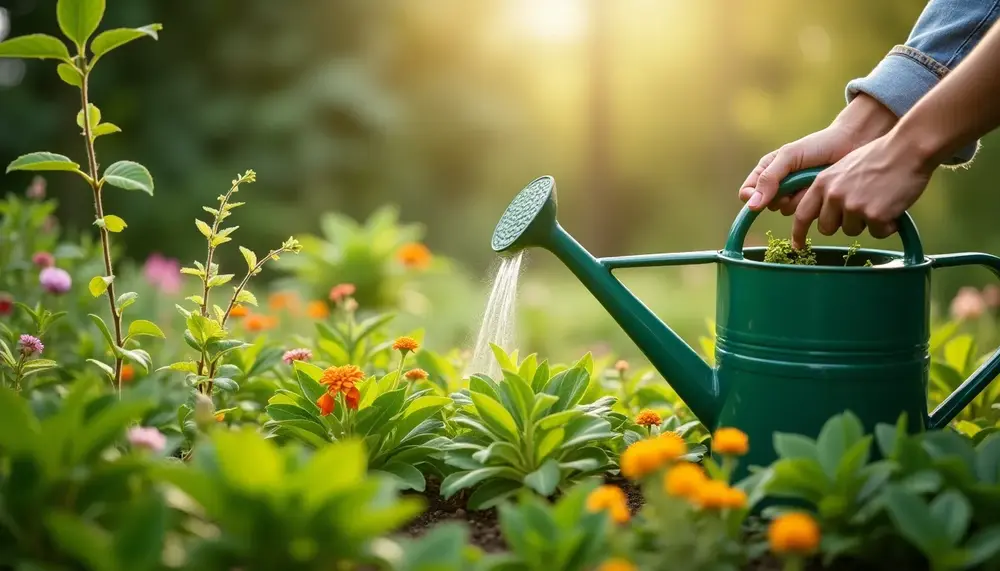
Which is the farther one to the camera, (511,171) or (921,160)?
(511,171)

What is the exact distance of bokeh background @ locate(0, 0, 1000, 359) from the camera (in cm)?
748

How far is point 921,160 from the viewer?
57.7 inches

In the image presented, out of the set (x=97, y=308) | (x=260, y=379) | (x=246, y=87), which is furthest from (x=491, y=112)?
(x=260, y=379)

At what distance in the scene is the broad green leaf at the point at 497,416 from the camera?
62.9 inches

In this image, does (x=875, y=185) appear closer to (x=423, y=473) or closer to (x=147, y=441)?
(x=423, y=473)

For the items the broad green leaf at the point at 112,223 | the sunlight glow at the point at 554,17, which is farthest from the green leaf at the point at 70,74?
the sunlight glow at the point at 554,17

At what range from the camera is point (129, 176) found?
1.62 metres

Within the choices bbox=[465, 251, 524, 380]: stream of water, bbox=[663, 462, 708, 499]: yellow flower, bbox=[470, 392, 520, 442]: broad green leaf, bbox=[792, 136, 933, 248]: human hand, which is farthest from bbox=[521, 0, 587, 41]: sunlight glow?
bbox=[663, 462, 708, 499]: yellow flower

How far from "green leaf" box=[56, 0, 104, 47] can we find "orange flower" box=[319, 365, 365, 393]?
0.73 meters

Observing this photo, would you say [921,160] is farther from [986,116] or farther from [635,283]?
[635,283]

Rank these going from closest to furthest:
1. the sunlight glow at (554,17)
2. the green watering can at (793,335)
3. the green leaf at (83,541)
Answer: the green leaf at (83,541) → the green watering can at (793,335) → the sunlight glow at (554,17)

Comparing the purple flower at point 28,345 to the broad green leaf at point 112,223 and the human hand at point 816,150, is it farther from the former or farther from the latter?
the human hand at point 816,150

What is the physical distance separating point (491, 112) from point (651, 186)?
301 centimetres

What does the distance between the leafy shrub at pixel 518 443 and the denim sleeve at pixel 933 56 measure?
0.88 meters
